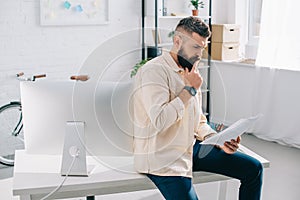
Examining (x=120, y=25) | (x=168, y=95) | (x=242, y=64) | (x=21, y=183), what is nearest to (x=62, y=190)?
(x=21, y=183)

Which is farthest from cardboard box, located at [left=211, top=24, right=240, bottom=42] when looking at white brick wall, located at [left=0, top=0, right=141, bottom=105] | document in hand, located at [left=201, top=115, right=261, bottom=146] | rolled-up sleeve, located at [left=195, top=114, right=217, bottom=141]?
document in hand, located at [left=201, top=115, right=261, bottom=146]

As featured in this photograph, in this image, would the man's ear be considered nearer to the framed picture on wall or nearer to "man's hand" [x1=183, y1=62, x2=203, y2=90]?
"man's hand" [x1=183, y1=62, x2=203, y2=90]

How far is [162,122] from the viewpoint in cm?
193

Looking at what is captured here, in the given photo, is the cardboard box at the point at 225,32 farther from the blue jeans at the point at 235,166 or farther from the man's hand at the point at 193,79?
the man's hand at the point at 193,79

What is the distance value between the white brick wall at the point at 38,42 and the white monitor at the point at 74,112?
2.22 m

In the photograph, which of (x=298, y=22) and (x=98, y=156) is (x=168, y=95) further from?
(x=298, y=22)

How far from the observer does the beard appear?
Result: 80.7 inches

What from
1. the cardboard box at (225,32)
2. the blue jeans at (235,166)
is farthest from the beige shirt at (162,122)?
the cardboard box at (225,32)

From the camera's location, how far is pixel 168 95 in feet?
6.46

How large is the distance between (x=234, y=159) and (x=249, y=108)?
2.75 metres

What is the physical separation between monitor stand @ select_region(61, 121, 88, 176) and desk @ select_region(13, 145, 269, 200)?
0.03m

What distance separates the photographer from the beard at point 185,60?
2051 mm

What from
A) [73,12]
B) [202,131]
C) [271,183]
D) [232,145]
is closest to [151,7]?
[73,12]

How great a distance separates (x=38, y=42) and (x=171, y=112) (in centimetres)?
260
